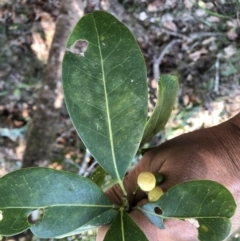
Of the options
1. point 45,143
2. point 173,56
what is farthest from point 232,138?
point 173,56

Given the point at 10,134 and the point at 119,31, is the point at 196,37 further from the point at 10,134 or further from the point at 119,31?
the point at 119,31

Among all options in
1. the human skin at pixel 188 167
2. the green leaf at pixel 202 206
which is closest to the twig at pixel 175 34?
the human skin at pixel 188 167

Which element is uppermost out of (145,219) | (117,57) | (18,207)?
(117,57)

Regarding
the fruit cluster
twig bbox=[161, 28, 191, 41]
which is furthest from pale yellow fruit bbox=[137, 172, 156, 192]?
twig bbox=[161, 28, 191, 41]

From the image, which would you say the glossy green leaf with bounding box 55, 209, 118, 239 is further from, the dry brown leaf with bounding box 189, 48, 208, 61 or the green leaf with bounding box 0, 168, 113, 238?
the dry brown leaf with bounding box 189, 48, 208, 61

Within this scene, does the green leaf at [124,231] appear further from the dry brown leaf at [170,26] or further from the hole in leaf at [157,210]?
the dry brown leaf at [170,26]

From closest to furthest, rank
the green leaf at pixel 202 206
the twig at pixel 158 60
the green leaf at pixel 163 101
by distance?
1. the green leaf at pixel 202 206
2. the green leaf at pixel 163 101
3. the twig at pixel 158 60
